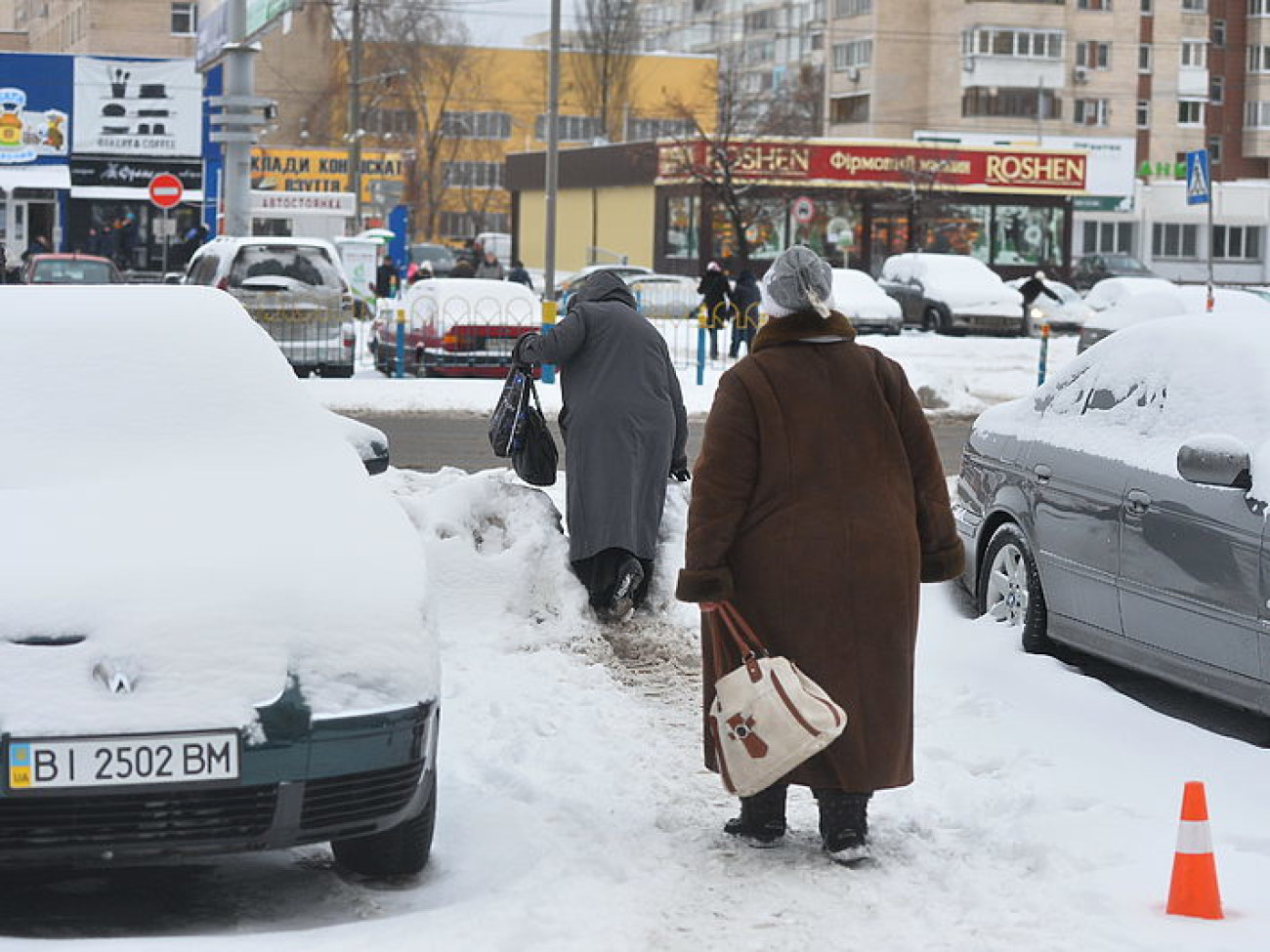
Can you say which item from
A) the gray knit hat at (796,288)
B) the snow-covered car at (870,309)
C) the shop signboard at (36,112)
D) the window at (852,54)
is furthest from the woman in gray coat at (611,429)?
the window at (852,54)

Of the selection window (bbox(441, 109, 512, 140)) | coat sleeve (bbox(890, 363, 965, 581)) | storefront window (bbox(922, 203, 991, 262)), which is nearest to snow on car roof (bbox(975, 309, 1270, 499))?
coat sleeve (bbox(890, 363, 965, 581))

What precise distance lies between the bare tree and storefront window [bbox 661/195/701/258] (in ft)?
115

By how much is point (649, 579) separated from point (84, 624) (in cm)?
493

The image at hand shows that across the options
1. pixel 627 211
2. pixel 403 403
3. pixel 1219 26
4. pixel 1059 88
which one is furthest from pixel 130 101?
pixel 1219 26

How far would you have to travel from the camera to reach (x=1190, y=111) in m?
95.2

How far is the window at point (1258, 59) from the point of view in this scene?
325 feet

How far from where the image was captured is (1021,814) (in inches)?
251

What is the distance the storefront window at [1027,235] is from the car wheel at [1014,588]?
49812mm

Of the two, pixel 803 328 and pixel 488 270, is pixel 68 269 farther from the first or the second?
pixel 803 328

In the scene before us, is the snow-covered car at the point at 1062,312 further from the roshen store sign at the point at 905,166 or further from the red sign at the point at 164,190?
the red sign at the point at 164,190

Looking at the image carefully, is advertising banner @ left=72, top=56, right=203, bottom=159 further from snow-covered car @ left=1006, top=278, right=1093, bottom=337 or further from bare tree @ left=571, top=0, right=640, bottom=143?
bare tree @ left=571, top=0, right=640, bottom=143

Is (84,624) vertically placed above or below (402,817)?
above

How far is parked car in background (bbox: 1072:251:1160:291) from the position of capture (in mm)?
62219

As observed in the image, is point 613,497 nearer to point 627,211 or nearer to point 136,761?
point 136,761
